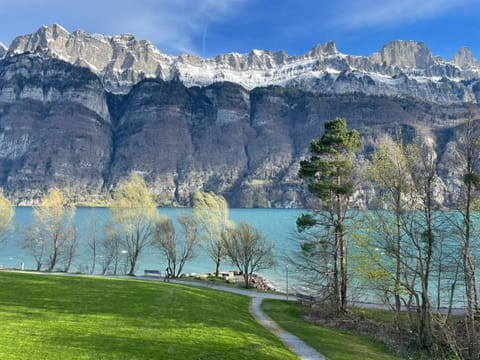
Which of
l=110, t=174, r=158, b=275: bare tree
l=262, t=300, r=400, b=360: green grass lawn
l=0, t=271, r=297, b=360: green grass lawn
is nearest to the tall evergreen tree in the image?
l=262, t=300, r=400, b=360: green grass lawn

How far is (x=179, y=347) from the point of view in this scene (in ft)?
44.7

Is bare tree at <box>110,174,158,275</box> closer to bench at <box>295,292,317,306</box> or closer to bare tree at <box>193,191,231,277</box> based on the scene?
bare tree at <box>193,191,231,277</box>

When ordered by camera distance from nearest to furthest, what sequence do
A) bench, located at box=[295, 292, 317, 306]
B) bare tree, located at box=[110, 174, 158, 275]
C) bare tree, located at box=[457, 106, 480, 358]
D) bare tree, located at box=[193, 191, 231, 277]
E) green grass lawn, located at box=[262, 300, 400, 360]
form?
1. bare tree, located at box=[457, 106, 480, 358]
2. green grass lawn, located at box=[262, 300, 400, 360]
3. bench, located at box=[295, 292, 317, 306]
4. bare tree, located at box=[193, 191, 231, 277]
5. bare tree, located at box=[110, 174, 158, 275]

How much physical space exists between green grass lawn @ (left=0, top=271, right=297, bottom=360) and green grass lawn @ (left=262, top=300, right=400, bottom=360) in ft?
8.88

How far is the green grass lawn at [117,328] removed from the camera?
12.3 m

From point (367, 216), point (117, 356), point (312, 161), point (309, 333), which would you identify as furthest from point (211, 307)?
point (312, 161)

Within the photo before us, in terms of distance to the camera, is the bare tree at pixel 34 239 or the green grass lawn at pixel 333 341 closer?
the green grass lawn at pixel 333 341

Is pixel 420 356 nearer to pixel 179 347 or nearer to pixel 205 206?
pixel 179 347

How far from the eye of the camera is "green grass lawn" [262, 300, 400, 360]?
1884 cm

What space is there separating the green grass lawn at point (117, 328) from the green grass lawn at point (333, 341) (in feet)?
8.88

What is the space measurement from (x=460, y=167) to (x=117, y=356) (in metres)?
17.3

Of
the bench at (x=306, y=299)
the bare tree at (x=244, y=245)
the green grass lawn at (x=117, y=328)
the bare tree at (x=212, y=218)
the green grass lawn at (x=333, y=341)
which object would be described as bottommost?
the green grass lawn at (x=333, y=341)

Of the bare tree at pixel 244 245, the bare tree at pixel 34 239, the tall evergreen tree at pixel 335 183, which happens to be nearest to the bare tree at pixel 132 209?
the bare tree at pixel 244 245

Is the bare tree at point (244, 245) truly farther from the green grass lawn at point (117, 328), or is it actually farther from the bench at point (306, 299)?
the green grass lawn at point (117, 328)
